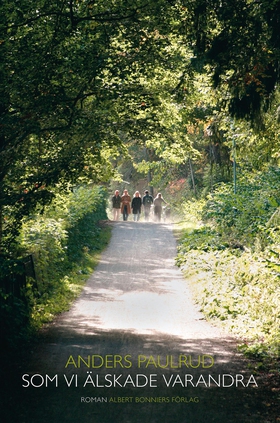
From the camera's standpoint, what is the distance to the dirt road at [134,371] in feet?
21.7

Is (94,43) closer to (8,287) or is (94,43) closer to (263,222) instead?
(8,287)

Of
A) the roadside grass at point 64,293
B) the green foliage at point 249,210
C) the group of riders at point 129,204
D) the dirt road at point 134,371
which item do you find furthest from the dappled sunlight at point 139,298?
the group of riders at point 129,204

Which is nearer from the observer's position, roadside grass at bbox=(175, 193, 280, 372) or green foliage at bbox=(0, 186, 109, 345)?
roadside grass at bbox=(175, 193, 280, 372)

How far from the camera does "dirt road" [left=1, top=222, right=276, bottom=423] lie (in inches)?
261

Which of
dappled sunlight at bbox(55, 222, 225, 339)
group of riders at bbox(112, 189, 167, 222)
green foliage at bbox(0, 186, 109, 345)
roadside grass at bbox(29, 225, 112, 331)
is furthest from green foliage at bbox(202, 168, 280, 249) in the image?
group of riders at bbox(112, 189, 167, 222)

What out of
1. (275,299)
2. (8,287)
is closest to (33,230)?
(8,287)

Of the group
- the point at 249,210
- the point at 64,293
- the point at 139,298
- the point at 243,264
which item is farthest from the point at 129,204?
the point at 243,264

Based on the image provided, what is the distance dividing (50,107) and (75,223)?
33.9ft

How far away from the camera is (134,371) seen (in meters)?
8.20

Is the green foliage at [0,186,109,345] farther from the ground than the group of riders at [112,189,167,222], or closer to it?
closer to it

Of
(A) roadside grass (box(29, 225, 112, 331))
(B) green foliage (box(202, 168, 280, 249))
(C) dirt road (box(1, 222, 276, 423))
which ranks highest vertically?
(B) green foliage (box(202, 168, 280, 249))

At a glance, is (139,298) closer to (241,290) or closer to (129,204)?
(241,290)

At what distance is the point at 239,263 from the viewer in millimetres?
13789

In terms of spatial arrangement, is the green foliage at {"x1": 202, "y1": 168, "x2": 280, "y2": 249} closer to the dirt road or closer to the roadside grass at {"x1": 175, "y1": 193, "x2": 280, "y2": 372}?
the roadside grass at {"x1": 175, "y1": 193, "x2": 280, "y2": 372}
